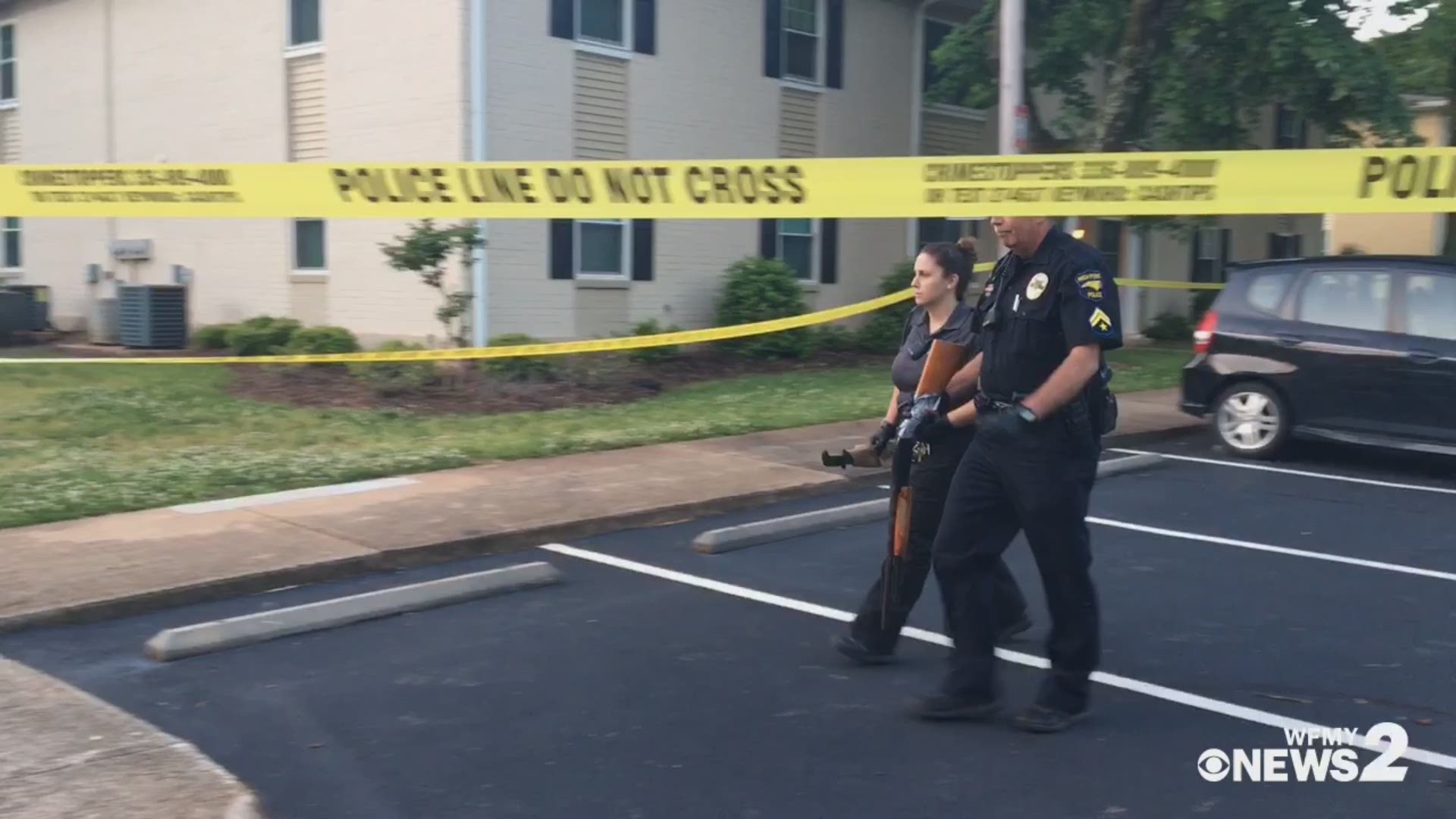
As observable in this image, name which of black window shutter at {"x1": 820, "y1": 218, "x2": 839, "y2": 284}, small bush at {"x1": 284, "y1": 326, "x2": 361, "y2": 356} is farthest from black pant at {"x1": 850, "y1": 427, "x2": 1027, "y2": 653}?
black window shutter at {"x1": 820, "y1": 218, "x2": 839, "y2": 284}

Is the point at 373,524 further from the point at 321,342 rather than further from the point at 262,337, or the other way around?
the point at 262,337

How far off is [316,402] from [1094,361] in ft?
32.1

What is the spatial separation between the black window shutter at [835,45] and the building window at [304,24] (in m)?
6.90

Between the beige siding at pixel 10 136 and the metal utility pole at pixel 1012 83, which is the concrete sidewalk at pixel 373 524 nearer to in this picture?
the metal utility pole at pixel 1012 83

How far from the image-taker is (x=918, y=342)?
5.59m

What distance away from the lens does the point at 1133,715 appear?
16.3 ft

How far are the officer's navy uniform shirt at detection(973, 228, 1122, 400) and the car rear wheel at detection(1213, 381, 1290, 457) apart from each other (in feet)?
21.8

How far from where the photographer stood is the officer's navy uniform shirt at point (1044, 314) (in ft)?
14.8

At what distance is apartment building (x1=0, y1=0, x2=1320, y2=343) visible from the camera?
52.9 feet

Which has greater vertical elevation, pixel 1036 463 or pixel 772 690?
pixel 1036 463

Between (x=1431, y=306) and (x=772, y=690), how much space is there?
709cm

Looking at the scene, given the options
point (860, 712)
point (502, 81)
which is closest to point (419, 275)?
point (502, 81)

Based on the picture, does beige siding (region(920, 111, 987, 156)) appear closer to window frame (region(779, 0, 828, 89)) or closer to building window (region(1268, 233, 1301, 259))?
window frame (region(779, 0, 828, 89))

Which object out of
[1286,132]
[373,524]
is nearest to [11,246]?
[373,524]
